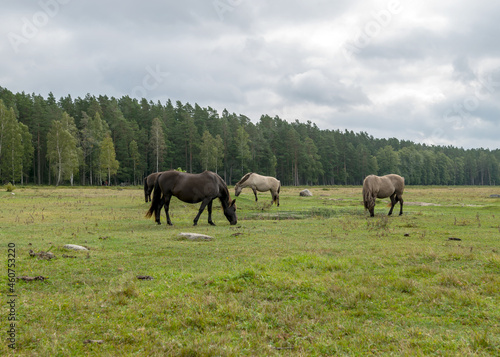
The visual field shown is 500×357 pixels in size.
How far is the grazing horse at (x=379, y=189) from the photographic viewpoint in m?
A: 20.2

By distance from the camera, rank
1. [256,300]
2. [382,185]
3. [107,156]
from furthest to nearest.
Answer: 1. [107,156]
2. [382,185]
3. [256,300]

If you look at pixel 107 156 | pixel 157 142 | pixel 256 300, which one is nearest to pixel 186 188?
pixel 256 300

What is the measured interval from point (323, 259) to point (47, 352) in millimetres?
6410

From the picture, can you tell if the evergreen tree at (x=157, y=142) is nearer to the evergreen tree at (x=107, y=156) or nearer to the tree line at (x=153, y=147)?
the tree line at (x=153, y=147)

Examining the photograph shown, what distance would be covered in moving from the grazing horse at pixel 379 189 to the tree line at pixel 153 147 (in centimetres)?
5512

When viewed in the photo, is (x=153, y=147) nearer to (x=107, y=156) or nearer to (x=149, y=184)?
(x=107, y=156)

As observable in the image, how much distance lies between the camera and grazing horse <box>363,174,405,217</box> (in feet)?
66.4

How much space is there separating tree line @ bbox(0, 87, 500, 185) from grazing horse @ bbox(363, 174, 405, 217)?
55.1m

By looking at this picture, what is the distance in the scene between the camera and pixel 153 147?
249 ft

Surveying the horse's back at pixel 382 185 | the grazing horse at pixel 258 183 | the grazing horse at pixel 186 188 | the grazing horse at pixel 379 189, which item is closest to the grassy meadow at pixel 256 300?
the grazing horse at pixel 186 188

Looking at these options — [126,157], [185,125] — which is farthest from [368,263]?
[185,125]

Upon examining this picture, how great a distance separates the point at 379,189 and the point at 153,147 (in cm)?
6306

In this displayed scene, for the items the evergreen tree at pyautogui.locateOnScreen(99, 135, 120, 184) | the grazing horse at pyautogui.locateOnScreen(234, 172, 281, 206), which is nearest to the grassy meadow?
the grazing horse at pyautogui.locateOnScreen(234, 172, 281, 206)

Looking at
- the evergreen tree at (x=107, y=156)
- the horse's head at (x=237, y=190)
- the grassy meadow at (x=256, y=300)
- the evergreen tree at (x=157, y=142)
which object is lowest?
the grassy meadow at (x=256, y=300)
